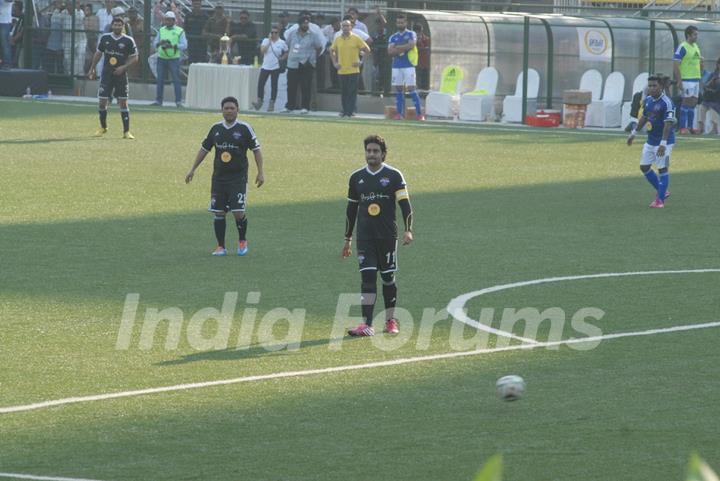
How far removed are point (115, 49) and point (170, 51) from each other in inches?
323

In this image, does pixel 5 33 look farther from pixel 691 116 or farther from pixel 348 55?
pixel 691 116

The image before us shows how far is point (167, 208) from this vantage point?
20.6 meters

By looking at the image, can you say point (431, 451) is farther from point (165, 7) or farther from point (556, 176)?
point (165, 7)

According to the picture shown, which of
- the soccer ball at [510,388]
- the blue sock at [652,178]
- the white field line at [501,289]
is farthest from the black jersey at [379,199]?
the blue sock at [652,178]

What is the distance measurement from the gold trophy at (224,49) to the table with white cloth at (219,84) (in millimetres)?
291

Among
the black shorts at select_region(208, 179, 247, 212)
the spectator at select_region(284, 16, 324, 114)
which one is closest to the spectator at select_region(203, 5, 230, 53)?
the spectator at select_region(284, 16, 324, 114)

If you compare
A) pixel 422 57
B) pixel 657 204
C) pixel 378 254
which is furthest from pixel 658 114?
pixel 422 57

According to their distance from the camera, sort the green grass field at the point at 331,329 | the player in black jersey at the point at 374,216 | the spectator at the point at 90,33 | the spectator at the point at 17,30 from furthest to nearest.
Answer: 1. the spectator at the point at 17,30
2. the spectator at the point at 90,33
3. the player in black jersey at the point at 374,216
4. the green grass field at the point at 331,329

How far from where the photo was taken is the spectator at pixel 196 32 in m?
39.4

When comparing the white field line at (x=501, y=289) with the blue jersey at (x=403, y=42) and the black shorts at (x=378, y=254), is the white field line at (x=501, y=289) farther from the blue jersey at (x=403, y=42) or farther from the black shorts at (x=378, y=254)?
the blue jersey at (x=403, y=42)

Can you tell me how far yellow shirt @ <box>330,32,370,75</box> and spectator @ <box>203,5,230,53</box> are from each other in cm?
485

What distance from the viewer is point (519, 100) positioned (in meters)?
36.1

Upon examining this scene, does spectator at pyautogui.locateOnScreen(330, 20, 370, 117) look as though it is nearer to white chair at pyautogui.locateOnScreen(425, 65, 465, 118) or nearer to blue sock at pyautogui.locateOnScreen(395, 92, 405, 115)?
blue sock at pyautogui.locateOnScreen(395, 92, 405, 115)

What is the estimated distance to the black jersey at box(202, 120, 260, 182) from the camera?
53.1 ft
